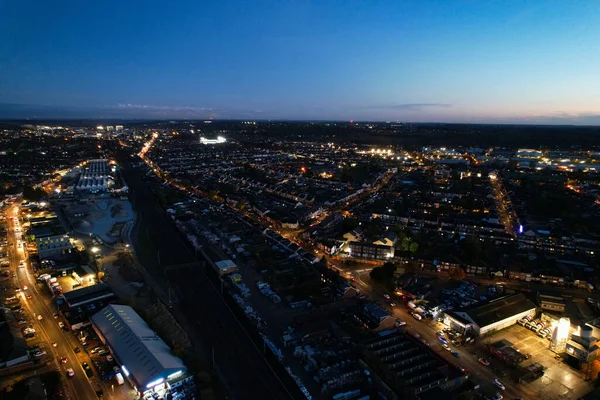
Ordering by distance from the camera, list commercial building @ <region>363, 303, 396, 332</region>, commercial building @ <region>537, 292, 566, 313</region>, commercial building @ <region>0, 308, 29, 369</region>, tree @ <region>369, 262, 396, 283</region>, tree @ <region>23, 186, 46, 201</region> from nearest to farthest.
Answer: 1. commercial building @ <region>0, 308, 29, 369</region>
2. commercial building @ <region>363, 303, 396, 332</region>
3. commercial building @ <region>537, 292, 566, 313</region>
4. tree @ <region>369, 262, 396, 283</region>
5. tree @ <region>23, 186, 46, 201</region>

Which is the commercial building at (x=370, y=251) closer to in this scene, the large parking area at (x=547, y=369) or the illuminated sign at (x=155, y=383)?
the large parking area at (x=547, y=369)

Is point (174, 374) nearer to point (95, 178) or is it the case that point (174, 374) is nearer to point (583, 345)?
point (583, 345)

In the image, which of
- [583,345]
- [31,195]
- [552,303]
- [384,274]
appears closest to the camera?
[583,345]

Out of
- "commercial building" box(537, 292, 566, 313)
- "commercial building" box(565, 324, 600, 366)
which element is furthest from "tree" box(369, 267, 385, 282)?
"commercial building" box(565, 324, 600, 366)

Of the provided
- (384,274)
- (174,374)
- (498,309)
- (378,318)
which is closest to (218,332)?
(174,374)

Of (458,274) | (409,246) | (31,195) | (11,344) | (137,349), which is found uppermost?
(409,246)

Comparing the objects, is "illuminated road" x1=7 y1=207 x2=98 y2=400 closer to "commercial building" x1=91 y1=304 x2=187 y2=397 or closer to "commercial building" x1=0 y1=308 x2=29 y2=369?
"commercial building" x1=0 y1=308 x2=29 y2=369
